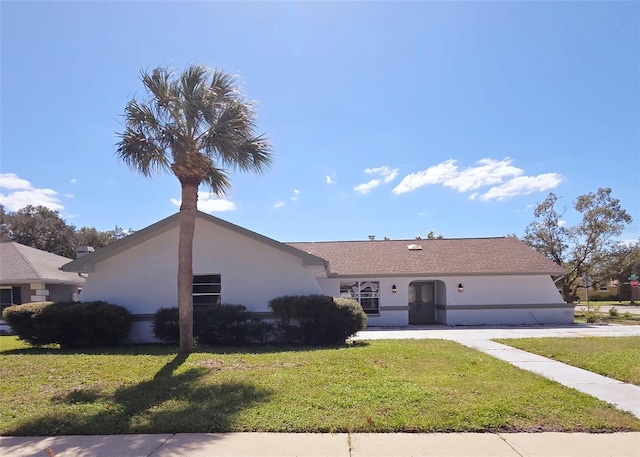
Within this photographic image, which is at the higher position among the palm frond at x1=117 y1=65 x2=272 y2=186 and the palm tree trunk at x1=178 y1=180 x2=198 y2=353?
the palm frond at x1=117 y1=65 x2=272 y2=186

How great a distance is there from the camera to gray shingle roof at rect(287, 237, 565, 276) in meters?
21.6

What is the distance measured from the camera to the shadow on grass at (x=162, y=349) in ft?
40.2

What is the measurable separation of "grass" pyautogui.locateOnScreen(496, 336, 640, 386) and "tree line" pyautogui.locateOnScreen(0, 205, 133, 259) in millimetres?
39924

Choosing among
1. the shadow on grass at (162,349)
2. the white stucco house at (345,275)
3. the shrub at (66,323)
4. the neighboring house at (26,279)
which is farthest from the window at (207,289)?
the neighboring house at (26,279)

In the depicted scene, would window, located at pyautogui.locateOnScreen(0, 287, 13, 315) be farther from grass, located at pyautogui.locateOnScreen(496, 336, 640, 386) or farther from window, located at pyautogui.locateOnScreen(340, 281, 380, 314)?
grass, located at pyautogui.locateOnScreen(496, 336, 640, 386)

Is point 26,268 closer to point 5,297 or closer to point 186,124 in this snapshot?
point 5,297

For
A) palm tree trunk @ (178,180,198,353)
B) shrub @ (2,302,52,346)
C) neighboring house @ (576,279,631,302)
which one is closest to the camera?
palm tree trunk @ (178,180,198,353)

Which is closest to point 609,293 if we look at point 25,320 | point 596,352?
point 596,352

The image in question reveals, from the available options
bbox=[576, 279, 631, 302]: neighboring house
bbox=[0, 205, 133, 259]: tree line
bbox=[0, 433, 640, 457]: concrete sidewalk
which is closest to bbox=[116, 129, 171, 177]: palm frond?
bbox=[0, 433, 640, 457]: concrete sidewalk

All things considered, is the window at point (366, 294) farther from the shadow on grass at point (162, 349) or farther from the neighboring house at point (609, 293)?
the neighboring house at point (609, 293)

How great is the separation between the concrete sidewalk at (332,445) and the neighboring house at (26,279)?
60.1 feet

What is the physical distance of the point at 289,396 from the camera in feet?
23.1

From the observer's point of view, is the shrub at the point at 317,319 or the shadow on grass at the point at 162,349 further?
the shrub at the point at 317,319

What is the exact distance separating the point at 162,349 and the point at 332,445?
8965 mm
